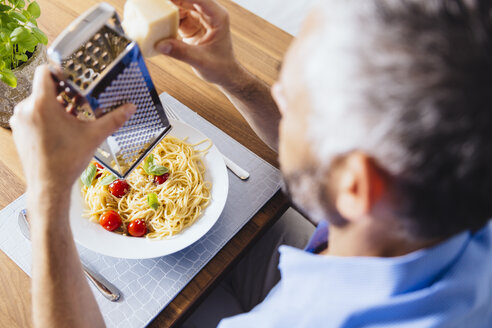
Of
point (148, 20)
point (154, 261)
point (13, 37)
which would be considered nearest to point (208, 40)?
point (148, 20)

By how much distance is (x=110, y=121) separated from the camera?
85 centimetres

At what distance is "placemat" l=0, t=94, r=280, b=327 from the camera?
1032 mm

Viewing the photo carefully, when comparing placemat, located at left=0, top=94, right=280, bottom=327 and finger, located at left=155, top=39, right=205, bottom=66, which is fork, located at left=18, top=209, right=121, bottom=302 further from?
finger, located at left=155, top=39, right=205, bottom=66

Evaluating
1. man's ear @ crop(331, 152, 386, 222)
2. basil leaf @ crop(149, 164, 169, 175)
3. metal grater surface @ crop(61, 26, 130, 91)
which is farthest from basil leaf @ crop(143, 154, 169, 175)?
man's ear @ crop(331, 152, 386, 222)

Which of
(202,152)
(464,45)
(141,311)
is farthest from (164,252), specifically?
(464,45)

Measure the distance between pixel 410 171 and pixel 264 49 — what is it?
1115 mm

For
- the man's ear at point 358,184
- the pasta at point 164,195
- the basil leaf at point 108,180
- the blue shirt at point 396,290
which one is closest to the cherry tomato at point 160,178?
the pasta at point 164,195

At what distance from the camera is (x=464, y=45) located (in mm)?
559

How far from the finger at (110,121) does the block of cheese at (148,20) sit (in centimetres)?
19

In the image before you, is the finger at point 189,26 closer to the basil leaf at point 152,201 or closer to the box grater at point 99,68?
the box grater at point 99,68

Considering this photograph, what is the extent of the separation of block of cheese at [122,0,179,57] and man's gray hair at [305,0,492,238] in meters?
0.48

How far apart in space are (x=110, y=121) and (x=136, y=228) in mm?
397

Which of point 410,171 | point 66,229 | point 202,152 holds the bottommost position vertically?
point 202,152

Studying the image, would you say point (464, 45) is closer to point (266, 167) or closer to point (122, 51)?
point (122, 51)
